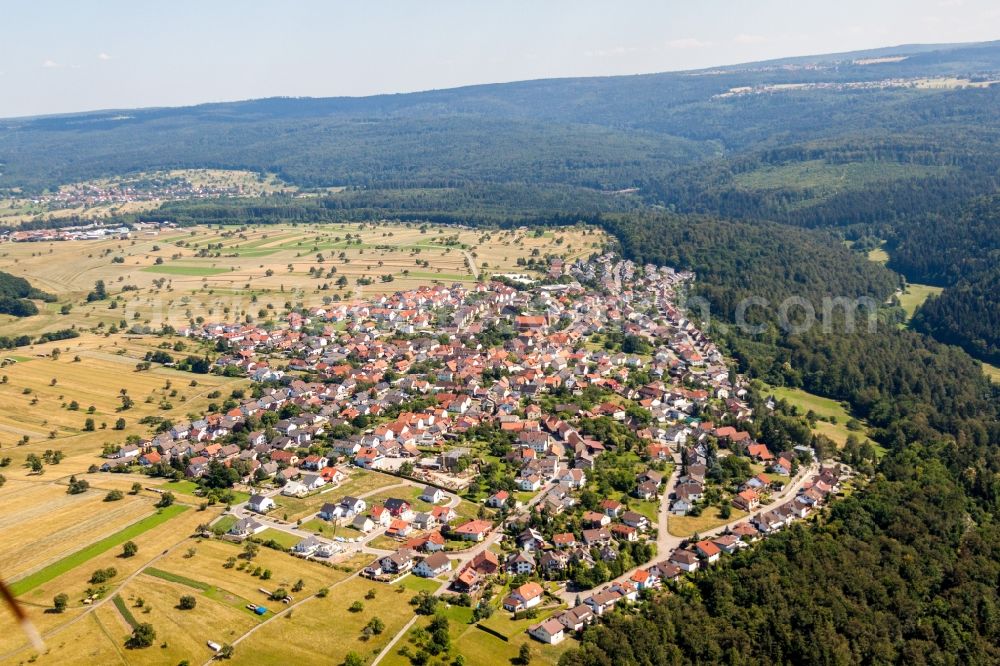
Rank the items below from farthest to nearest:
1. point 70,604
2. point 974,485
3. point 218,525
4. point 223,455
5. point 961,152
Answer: point 961,152 < point 223,455 < point 974,485 < point 218,525 < point 70,604

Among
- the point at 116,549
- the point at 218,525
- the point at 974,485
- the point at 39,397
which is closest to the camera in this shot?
the point at 116,549

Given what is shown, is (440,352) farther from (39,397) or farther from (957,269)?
(957,269)

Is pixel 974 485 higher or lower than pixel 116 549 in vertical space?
lower

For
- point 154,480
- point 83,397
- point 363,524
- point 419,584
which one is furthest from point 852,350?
point 83,397

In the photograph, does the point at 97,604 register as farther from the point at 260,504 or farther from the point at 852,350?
the point at 852,350

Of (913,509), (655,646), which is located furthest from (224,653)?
(913,509)

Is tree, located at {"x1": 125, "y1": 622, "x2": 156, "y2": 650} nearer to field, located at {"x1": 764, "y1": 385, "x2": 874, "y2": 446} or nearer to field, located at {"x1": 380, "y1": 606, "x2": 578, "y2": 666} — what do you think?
field, located at {"x1": 380, "y1": 606, "x2": 578, "y2": 666}

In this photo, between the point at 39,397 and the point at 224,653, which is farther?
the point at 39,397
